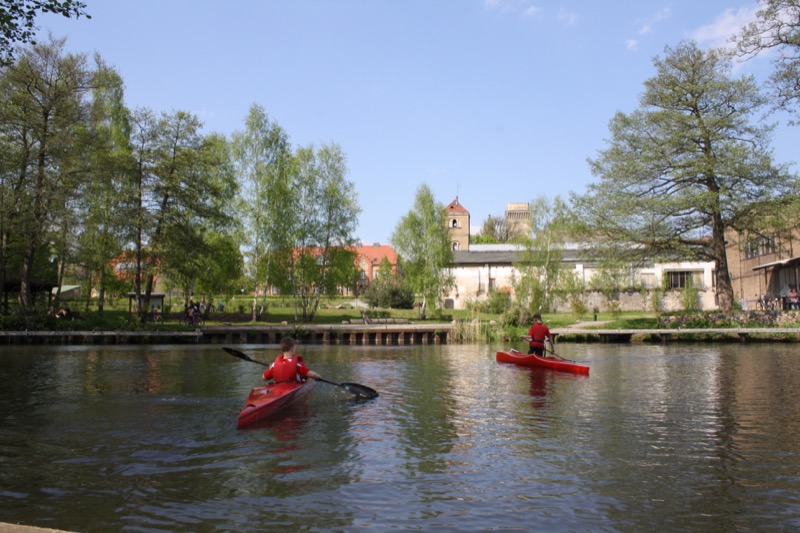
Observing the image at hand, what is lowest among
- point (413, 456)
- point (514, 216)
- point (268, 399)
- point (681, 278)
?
point (413, 456)

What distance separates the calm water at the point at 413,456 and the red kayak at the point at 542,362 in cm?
97

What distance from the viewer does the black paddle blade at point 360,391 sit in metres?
15.8

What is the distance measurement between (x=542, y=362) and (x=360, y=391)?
8.42 metres

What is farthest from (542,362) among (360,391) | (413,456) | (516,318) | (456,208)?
(456,208)

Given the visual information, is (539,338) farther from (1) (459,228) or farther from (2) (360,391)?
(1) (459,228)

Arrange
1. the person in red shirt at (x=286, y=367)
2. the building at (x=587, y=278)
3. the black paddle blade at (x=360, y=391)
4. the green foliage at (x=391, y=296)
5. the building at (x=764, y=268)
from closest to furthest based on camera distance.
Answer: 1. the person in red shirt at (x=286, y=367)
2. the black paddle blade at (x=360, y=391)
3. the building at (x=764, y=268)
4. the building at (x=587, y=278)
5. the green foliage at (x=391, y=296)

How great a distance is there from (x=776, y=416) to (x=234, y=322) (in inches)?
1586

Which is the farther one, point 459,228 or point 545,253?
point 459,228

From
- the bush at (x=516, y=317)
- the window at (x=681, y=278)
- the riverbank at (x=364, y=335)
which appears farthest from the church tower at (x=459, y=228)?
the riverbank at (x=364, y=335)

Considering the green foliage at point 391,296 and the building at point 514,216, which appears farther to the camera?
the building at point 514,216

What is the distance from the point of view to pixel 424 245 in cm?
5659

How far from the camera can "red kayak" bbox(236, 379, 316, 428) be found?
12391mm

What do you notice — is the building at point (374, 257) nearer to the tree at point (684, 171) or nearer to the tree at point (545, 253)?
the tree at point (545, 253)

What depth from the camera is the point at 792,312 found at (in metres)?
36.2
